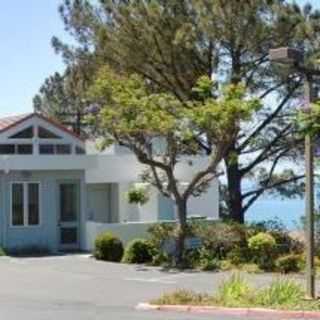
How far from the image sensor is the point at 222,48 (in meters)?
34.3

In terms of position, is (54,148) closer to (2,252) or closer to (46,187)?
(46,187)

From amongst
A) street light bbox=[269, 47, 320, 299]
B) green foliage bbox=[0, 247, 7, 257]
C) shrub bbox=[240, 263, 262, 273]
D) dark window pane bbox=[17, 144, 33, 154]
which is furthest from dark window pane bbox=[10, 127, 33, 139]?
street light bbox=[269, 47, 320, 299]

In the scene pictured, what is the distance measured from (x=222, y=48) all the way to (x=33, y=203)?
29.2ft

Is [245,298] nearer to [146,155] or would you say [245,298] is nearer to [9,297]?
[9,297]

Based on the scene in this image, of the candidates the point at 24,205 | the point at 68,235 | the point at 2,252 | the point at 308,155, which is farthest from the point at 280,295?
the point at 68,235

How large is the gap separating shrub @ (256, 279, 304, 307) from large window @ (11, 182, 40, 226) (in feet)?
55.7

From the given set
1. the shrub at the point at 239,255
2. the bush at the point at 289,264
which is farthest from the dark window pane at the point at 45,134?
the bush at the point at 289,264

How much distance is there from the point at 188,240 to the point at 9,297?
9.64 meters

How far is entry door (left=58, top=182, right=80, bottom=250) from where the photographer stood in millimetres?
33594

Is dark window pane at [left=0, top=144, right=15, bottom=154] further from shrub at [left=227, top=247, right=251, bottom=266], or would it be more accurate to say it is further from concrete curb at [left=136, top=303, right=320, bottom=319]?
concrete curb at [left=136, top=303, right=320, bottom=319]

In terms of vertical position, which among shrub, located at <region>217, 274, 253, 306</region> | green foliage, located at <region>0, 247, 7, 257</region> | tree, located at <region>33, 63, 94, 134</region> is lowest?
shrub, located at <region>217, 274, 253, 306</region>

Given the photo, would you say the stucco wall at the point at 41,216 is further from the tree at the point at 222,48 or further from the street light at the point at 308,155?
the street light at the point at 308,155

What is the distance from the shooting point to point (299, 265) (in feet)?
83.7

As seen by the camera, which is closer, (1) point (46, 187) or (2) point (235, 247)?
(2) point (235, 247)
